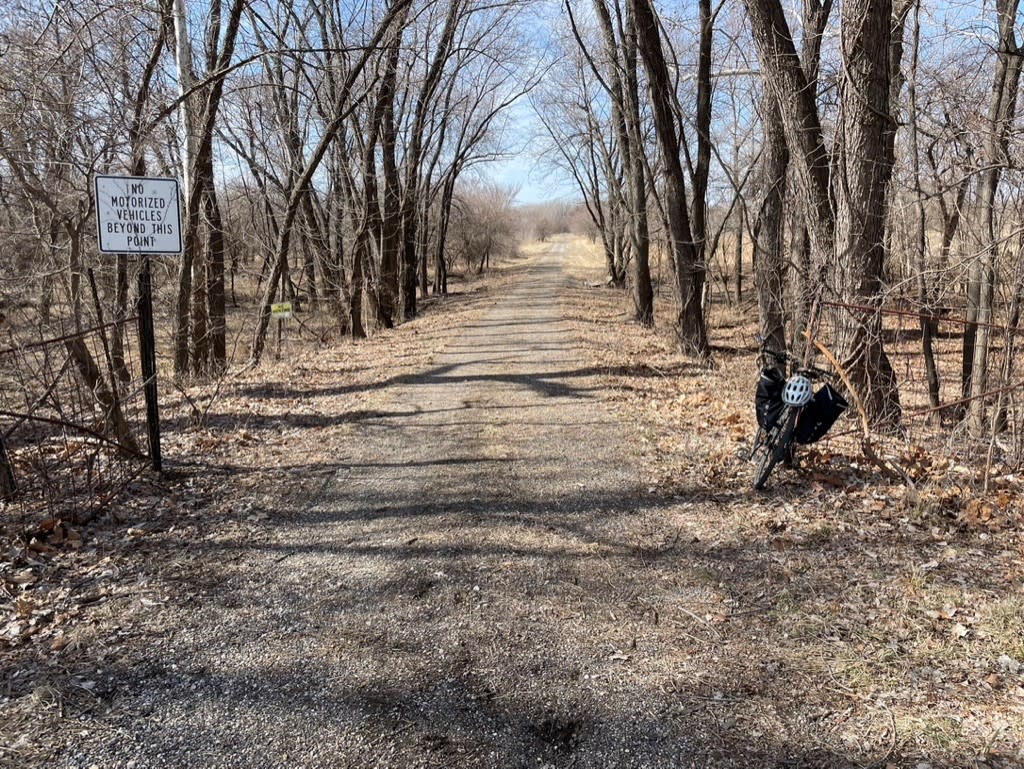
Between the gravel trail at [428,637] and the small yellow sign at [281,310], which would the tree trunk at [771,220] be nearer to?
the gravel trail at [428,637]

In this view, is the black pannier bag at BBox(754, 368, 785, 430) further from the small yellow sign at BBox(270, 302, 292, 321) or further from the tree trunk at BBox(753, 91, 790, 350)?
the small yellow sign at BBox(270, 302, 292, 321)

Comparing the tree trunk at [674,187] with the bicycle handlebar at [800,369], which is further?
the tree trunk at [674,187]

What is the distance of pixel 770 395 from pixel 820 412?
14.8 inches

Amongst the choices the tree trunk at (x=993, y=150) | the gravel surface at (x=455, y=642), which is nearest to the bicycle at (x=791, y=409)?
the gravel surface at (x=455, y=642)

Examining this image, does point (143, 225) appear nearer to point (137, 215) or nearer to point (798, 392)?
point (137, 215)

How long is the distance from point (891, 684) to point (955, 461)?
3.31m

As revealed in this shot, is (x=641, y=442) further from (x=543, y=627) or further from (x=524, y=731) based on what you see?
(x=524, y=731)

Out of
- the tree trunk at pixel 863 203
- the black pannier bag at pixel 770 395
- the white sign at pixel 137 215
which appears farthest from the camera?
the tree trunk at pixel 863 203

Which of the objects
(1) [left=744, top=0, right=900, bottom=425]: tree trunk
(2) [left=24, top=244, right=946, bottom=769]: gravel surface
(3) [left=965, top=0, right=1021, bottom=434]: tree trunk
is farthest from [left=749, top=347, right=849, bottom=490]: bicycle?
(3) [left=965, top=0, right=1021, bottom=434]: tree trunk

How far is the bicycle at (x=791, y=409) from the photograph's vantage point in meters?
4.91

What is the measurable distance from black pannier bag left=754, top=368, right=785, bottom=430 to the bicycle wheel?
6 cm

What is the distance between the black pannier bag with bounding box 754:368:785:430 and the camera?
5.11 m

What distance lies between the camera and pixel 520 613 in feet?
12.0

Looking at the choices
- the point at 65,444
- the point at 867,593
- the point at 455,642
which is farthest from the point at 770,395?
the point at 65,444
